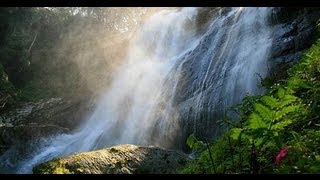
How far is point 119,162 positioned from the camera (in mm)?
6547

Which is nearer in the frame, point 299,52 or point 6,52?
point 299,52

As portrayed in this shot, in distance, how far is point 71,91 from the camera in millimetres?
30094

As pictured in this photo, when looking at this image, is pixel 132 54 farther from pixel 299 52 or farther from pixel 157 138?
pixel 299 52

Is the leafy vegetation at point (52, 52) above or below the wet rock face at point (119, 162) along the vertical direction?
above

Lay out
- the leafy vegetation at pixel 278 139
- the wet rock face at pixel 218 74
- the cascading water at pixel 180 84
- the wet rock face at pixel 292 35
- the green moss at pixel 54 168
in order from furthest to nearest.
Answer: the cascading water at pixel 180 84, the wet rock face at pixel 218 74, the wet rock face at pixel 292 35, the green moss at pixel 54 168, the leafy vegetation at pixel 278 139

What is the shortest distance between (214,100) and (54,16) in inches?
1063

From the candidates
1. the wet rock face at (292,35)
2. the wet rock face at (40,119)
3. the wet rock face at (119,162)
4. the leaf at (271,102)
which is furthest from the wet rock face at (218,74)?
the wet rock face at (40,119)

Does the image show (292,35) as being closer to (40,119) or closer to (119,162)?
(119,162)

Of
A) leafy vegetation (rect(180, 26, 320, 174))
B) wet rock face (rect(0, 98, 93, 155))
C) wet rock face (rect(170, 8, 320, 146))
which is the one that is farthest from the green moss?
wet rock face (rect(0, 98, 93, 155))

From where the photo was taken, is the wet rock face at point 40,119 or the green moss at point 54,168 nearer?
the green moss at point 54,168

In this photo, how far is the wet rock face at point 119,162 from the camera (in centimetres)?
596

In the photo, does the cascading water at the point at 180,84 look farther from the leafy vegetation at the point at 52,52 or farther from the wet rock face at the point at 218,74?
the leafy vegetation at the point at 52,52

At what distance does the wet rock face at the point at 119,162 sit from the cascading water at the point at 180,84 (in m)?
5.06

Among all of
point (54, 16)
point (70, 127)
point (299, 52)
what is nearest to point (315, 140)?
point (299, 52)
